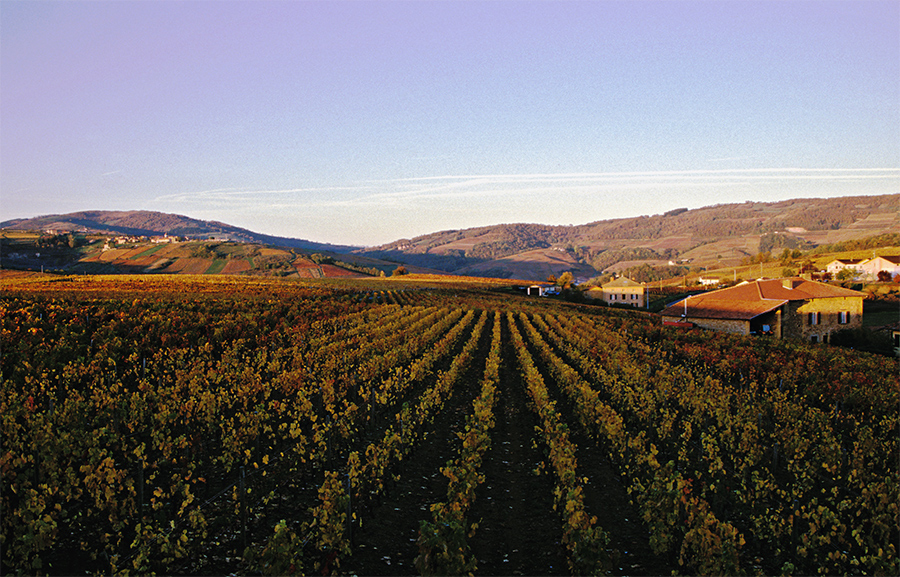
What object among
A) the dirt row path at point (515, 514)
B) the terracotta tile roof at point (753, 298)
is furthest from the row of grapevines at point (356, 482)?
the terracotta tile roof at point (753, 298)

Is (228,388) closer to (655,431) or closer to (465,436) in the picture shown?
(465,436)

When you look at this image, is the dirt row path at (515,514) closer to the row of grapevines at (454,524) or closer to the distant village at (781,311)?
the row of grapevines at (454,524)

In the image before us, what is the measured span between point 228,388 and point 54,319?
12.3 metres

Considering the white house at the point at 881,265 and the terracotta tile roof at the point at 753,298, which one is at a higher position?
the white house at the point at 881,265

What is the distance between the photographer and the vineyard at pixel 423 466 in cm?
663

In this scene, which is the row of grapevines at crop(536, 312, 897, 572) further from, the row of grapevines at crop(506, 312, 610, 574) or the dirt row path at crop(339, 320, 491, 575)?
the dirt row path at crop(339, 320, 491, 575)

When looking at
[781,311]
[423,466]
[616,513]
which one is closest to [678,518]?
[616,513]

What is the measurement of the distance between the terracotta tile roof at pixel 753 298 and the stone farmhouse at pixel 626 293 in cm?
2553

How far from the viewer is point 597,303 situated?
75188 mm

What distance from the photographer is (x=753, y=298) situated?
4200 cm

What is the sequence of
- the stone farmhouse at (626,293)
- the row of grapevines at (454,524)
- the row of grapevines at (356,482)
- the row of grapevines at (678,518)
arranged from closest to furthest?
the row of grapevines at (454,524), the row of grapevines at (678,518), the row of grapevines at (356,482), the stone farmhouse at (626,293)

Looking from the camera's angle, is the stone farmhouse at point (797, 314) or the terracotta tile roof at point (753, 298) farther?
the terracotta tile roof at point (753, 298)

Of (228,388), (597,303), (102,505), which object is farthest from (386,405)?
(597,303)

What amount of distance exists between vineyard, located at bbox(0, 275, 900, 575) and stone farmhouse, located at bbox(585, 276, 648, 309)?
51154mm
